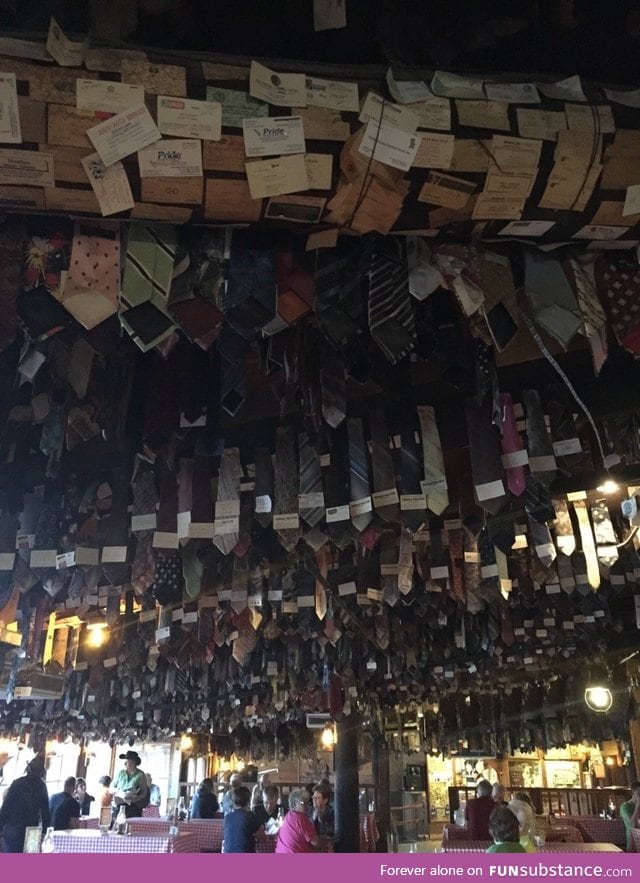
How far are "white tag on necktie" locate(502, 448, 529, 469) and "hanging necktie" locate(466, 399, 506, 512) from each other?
6 cm

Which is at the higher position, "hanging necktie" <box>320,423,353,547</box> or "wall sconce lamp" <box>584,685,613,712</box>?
"hanging necktie" <box>320,423,353,547</box>

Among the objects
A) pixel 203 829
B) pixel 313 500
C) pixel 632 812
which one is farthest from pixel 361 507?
pixel 632 812

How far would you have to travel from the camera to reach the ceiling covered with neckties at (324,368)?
210cm

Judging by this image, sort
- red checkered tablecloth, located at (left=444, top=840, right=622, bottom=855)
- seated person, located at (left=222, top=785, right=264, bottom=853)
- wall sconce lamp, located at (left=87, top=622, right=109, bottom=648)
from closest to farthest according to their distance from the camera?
1. red checkered tablecloth, located at (left=444, top=840, right=622, bottom=855)
2. seated person, located at (left=222, top=785, right=264, bottom=853)
3. wall sconce lamp, located at (left=87, top=622, right=109, bottom=648)

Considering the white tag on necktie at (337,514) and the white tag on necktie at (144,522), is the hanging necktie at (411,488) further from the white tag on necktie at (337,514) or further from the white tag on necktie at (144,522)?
the white tag on necktie at (144,522)

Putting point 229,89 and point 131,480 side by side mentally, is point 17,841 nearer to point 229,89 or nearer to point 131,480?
point 131,480

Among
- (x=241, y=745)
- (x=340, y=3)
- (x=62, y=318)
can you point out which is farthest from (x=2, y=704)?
(x=340, y=3)

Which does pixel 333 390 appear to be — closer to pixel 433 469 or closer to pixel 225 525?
pixel 433 469

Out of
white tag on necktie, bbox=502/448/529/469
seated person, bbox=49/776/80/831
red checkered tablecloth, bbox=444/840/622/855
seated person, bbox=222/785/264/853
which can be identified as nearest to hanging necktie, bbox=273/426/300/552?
white tag on necktie, bbox=502/448/529/469

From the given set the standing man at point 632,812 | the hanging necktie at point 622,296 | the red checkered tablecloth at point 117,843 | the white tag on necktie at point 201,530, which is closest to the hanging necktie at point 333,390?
the white tag on necktie at point 201,530

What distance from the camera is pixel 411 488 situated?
11.4ft

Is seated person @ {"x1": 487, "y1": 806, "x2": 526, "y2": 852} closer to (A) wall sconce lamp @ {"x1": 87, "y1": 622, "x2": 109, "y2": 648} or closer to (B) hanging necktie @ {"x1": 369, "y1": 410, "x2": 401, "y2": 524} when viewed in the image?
(B) hanging necktie @ {"x1": 369, "y1": 410, "x2": 401, "y2": 524}

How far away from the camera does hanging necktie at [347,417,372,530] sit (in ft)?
11.4

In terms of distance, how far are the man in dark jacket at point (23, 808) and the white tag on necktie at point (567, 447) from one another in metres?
5.99
